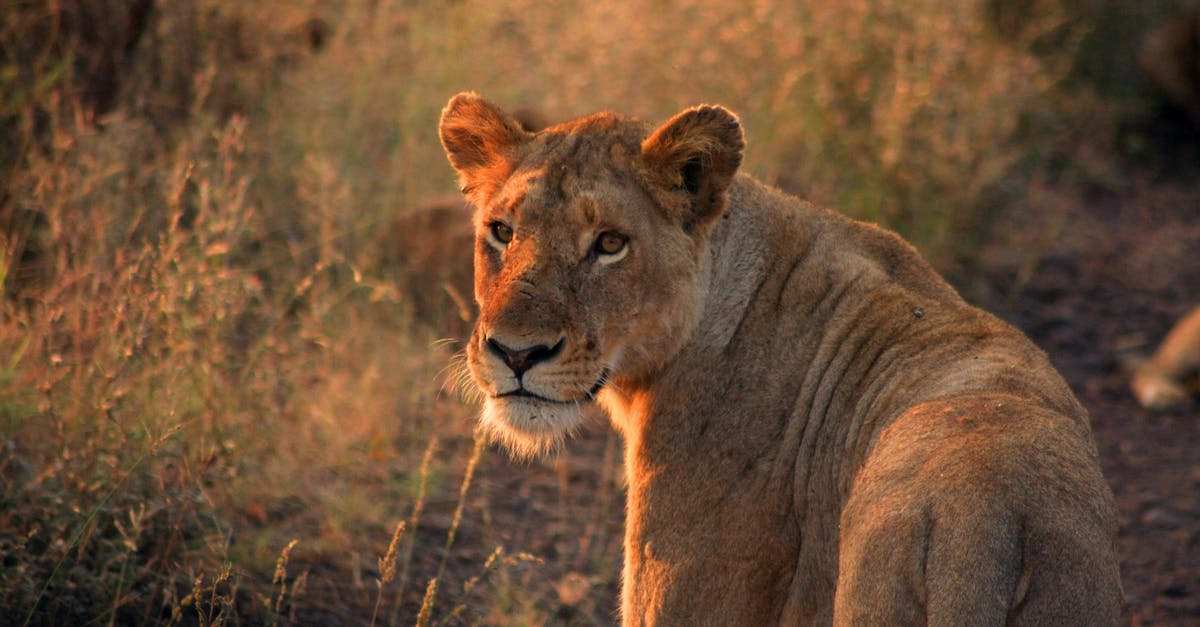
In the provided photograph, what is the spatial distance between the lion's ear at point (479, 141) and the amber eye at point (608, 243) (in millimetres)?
469

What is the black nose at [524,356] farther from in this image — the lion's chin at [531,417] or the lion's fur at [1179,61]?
the lion's fur at [1179,61]

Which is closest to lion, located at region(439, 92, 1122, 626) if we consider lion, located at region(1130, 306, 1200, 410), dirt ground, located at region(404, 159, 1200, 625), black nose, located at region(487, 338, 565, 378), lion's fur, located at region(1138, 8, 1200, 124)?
black nose, located at region(487, 338, 565, 378)

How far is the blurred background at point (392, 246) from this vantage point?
4531 mm

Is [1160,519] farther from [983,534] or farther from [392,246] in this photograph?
[392,246]

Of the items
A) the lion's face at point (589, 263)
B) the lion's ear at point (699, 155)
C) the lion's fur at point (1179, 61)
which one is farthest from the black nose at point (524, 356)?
the lion's fur at point (1179, 61)

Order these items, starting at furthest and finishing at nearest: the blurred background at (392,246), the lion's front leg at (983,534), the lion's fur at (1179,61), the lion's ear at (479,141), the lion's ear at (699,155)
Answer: the lion's fur at (1179,61), the blurred background at (392,246), the lion's ear at (479,141), the lion's ear at (699,155), the lion's front leg at (983,534)

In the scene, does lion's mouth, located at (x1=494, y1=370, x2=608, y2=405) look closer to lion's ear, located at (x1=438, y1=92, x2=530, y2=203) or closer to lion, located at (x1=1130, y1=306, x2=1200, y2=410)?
lion's ear, located at (x1=438, y1=92, x2=530, y2=203)

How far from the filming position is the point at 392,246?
7324 millimetres

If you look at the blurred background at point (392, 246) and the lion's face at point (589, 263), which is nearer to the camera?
the lion's face at point (589, 263)

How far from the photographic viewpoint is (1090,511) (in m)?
2.74

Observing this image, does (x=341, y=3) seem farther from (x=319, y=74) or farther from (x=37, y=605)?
(x=37, y=605)

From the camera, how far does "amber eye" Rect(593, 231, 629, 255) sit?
3.71 meters

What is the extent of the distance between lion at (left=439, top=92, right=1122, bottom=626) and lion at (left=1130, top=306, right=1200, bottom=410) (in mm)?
4062

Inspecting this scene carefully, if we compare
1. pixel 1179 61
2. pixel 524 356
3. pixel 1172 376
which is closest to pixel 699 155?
pixel 524 356
